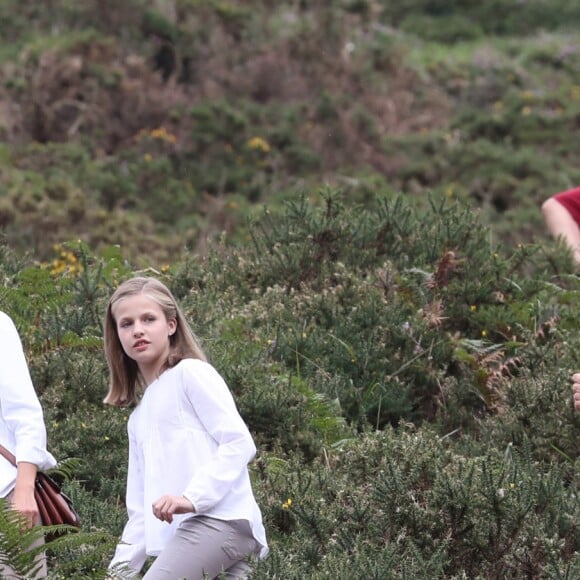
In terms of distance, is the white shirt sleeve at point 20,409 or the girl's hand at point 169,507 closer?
the girl's hand at point 169,507

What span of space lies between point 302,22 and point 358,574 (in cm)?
1464

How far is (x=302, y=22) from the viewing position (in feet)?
59.3

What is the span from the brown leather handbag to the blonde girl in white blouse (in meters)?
0.19

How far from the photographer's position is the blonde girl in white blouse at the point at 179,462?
155 inches

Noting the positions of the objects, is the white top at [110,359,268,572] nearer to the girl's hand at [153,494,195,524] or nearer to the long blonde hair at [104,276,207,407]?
the girl's hand at [153,494,195,524]

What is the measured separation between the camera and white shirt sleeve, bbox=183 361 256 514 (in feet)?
12.9

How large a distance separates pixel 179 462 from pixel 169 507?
27 centimetres

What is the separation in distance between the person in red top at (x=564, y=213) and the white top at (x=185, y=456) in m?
4.02

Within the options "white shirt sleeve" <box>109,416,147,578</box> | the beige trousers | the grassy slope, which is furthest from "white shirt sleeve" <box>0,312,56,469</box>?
the grassy slope

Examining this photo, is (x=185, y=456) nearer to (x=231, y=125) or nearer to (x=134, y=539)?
(x=134, y=539)

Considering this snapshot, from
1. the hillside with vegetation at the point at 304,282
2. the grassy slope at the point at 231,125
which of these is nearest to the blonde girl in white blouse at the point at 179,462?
the hillside with vegetation at the point at 304,282

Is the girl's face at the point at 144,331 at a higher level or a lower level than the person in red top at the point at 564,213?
higher

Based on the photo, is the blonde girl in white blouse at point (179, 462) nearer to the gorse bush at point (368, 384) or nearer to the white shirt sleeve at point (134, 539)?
the white shirt sleeve at point (134, 539)

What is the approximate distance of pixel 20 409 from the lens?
13.5 ft
